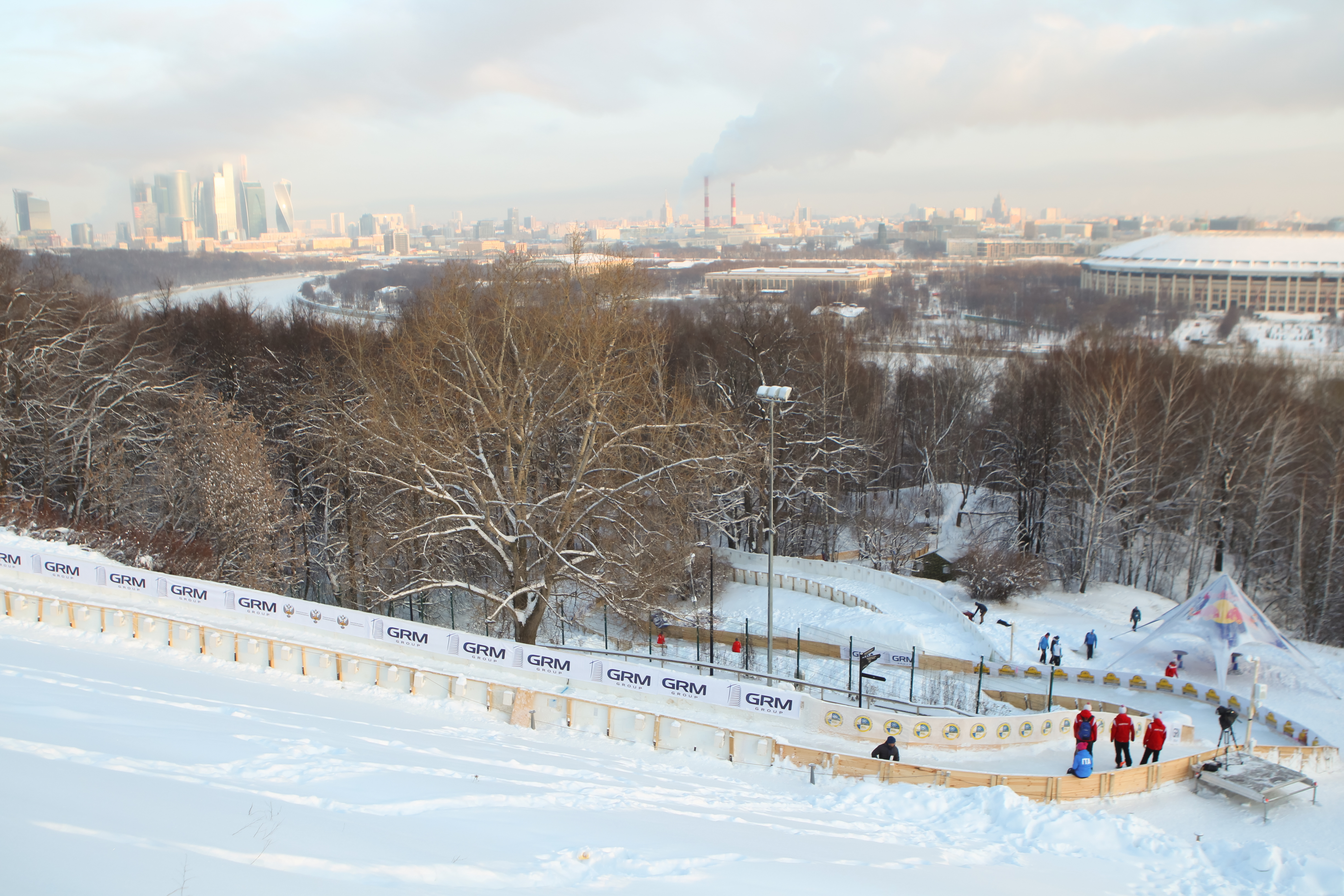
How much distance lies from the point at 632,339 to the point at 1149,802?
14.7 meters

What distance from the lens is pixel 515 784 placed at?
12.4m

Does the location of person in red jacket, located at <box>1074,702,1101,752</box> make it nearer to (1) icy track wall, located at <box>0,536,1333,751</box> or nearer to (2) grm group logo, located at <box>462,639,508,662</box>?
(1) icy track wall, located at <box>0,536,1333,751</box>

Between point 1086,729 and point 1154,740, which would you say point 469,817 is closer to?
point 1086,729

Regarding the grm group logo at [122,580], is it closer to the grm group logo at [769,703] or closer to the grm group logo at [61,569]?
the grm group logo at [61,569]

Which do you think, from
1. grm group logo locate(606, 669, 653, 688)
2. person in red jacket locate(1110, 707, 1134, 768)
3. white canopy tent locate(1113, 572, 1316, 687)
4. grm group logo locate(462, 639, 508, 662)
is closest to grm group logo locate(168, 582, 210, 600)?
grm group logo locate(462, 639, 508, 662)

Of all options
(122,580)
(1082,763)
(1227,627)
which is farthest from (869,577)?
(122,580)

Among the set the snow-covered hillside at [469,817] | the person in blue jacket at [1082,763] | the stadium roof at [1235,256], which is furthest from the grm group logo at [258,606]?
the stadium roof at [1235,256]

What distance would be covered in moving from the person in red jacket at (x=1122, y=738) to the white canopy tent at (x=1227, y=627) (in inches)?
293

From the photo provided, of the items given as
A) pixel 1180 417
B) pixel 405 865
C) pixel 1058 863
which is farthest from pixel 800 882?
pixel 1180 417

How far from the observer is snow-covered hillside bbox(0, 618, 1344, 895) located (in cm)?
889

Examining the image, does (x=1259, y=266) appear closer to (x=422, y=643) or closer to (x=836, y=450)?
(x=836, y=450)

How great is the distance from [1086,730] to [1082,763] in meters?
0.51

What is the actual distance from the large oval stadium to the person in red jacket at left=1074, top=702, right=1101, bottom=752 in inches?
4723

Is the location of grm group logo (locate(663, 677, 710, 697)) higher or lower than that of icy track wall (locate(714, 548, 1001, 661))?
higher
